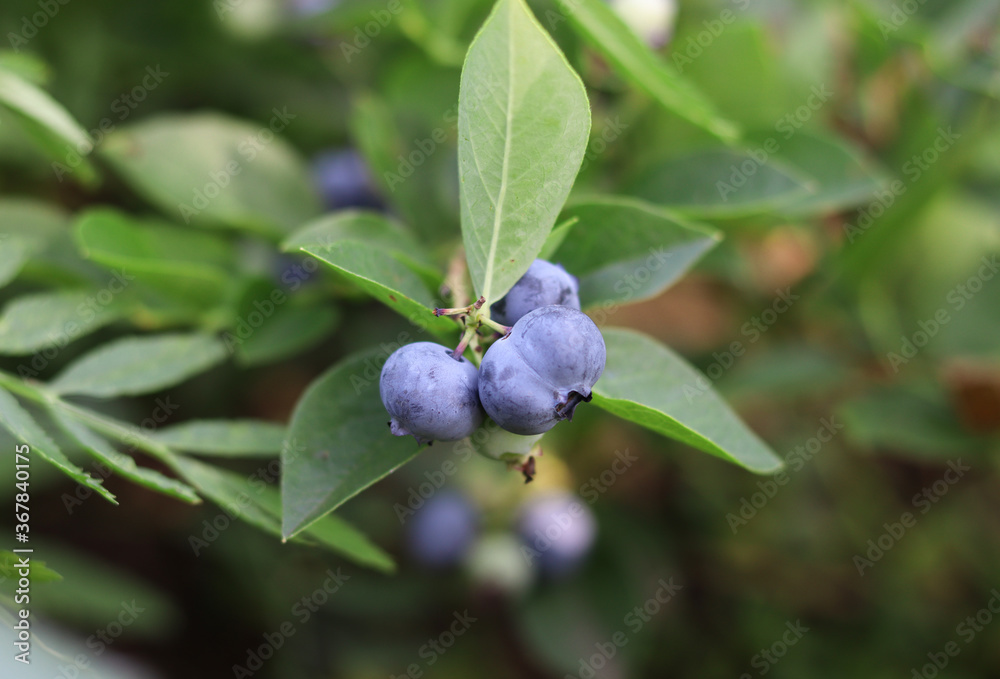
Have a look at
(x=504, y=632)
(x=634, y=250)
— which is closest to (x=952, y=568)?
(x=504, y=632)

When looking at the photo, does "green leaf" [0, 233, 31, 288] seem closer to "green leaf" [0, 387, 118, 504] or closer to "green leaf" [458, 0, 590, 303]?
"green leaf" [0, 387, 118, 504]

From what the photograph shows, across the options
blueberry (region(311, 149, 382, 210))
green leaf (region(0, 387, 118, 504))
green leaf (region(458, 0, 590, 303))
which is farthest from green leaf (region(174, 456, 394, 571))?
blueberry (region(311, 149, 382, 210))

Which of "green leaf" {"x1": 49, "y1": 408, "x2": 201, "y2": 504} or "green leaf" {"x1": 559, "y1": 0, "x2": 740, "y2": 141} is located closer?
"green leaf" {"x1": 49, "y1": 408, "x2": 201, "y2": 504}

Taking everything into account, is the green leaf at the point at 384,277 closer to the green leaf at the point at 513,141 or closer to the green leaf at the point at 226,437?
the green leaf at the point at 513,141

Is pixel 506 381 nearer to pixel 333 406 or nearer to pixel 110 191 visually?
pixel 333 406

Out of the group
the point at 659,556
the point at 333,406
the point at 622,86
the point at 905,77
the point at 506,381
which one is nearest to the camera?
the point at 506,381
